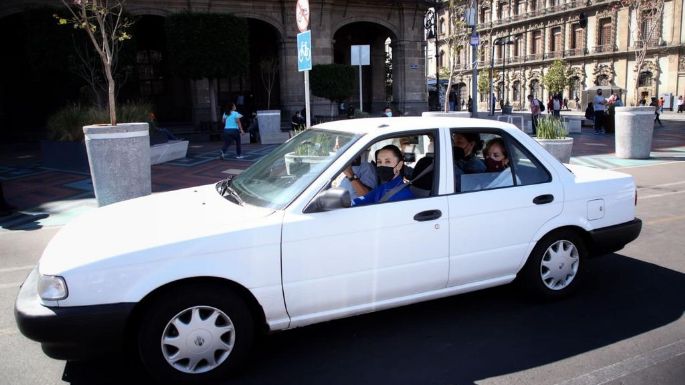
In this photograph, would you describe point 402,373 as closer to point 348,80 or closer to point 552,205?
point 552,205

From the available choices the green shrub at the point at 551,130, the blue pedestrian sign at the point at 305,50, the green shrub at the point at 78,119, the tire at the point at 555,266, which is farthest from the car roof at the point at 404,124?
the green shrub at the point at 78,119

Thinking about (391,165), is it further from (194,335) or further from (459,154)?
(194,335)

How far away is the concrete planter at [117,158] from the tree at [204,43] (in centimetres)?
1199

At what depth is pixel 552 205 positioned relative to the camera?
4.35 m

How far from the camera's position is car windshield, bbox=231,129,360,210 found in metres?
3.69

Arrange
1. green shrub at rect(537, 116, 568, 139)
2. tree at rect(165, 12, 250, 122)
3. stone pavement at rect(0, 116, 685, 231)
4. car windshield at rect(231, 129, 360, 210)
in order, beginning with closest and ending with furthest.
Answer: car windshield at rect(231, 129, 360, 210) < stone pavement at rect(0, 116, 685, 231) < green shrub at rect(537, 116, 568, 139) < tree at rect(165, 12, 250, 122)

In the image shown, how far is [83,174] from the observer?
1268cm

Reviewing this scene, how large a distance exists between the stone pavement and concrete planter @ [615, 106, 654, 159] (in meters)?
0.30

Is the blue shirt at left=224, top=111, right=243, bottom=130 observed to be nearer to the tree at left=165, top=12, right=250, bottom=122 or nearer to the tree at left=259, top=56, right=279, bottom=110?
the tree at left=165, top=12, right=250, bottom=122

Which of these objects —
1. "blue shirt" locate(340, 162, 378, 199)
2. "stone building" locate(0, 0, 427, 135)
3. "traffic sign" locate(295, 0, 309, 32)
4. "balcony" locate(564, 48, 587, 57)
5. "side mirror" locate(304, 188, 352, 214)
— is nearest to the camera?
"side mirror" locate(304, 188, 352, 214)

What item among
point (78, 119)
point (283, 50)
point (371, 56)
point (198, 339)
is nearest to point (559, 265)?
point (198, 339)

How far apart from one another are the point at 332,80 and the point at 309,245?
18.7m

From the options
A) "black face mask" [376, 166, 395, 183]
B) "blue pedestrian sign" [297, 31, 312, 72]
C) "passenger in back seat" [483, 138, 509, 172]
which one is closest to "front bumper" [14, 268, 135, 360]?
"black face mask" [376, 166, 395, 183]

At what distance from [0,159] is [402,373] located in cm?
1703
